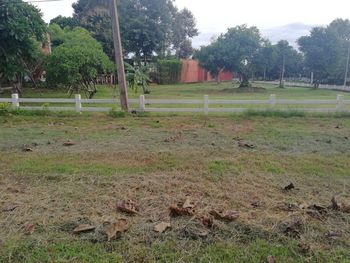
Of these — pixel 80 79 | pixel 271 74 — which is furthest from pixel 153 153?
pixel 271 74

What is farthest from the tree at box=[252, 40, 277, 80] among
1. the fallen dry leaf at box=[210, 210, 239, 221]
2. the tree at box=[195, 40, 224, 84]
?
the fallen dry leaf at box=[210, 210, 239, 221]

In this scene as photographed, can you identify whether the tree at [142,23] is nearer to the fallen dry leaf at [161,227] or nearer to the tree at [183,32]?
the tree at [183,32]

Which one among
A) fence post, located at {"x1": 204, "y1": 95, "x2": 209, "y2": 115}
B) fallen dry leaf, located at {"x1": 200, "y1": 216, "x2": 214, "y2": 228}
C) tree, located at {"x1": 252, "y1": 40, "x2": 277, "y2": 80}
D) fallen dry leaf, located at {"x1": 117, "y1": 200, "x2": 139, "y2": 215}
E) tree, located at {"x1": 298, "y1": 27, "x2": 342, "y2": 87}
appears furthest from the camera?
tree, located at {"x1": 298, "y1": 27, "x2": 342, "y2": 87}

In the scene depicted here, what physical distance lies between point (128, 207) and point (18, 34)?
1458cm

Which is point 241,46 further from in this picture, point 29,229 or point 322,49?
point 29,229

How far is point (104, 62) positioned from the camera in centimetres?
2005

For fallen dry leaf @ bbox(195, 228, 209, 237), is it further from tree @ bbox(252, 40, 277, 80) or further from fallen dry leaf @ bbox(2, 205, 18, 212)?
tree @ bbox(252, 40, 277, 80)

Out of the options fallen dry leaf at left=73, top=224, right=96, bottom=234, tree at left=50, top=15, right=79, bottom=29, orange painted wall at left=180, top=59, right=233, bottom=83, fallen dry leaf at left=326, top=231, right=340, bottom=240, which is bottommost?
fallen dry leaf at left=326, top=231, right=340, bottom=240

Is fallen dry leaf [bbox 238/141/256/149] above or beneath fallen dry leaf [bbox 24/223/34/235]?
above

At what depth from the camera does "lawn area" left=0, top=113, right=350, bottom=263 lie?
2912 millimetres

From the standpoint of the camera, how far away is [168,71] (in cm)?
4572

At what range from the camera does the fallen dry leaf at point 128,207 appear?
3538 mm

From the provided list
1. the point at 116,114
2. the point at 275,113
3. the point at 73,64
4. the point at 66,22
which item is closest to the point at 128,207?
the point at 116,114

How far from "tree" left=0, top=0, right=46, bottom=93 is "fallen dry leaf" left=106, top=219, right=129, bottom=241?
14610 millimetres
